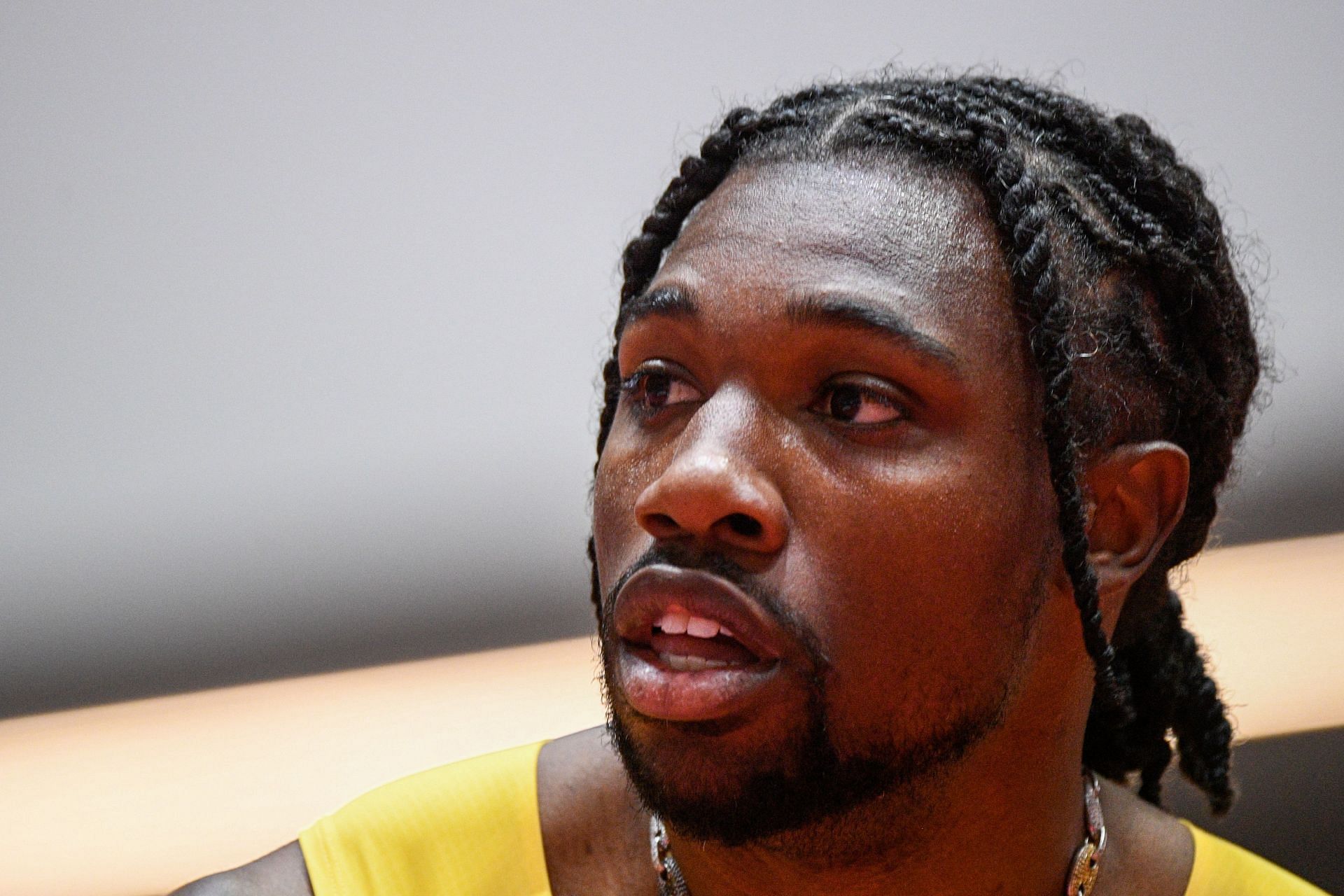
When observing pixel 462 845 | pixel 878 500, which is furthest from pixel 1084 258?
pixel 462 845

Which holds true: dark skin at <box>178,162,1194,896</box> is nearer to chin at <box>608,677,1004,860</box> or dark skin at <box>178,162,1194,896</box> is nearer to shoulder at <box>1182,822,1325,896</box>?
chin at <box>608,677,1004,860</box>

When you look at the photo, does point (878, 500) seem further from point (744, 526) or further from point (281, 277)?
point (281, 277)

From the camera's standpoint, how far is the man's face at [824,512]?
43.6 inches

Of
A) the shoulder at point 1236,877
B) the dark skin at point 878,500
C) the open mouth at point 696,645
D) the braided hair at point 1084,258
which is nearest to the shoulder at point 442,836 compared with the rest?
the dark skin at point 878,500

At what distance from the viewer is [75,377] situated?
199 cm

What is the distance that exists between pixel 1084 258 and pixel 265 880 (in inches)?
38.4

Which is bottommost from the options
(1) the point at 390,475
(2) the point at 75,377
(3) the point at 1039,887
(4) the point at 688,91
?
(3) the point at 1039,887

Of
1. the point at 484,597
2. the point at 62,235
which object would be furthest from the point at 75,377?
the point at 484,597

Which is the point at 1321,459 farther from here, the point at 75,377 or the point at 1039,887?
the point at 75,377

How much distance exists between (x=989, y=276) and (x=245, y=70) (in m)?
1.18

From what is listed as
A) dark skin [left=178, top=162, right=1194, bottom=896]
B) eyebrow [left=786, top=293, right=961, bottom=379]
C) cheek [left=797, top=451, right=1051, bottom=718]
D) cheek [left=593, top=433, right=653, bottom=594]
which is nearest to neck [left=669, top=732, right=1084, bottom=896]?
dark skin [left=178, top=162, right=1194, bottom=896]

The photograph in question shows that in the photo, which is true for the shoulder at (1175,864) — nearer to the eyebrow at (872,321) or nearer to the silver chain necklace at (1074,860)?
the silver chain necklace at (1074,860)

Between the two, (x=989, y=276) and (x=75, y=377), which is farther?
(x=75, y=377)

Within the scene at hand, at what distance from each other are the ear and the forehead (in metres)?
0.16
